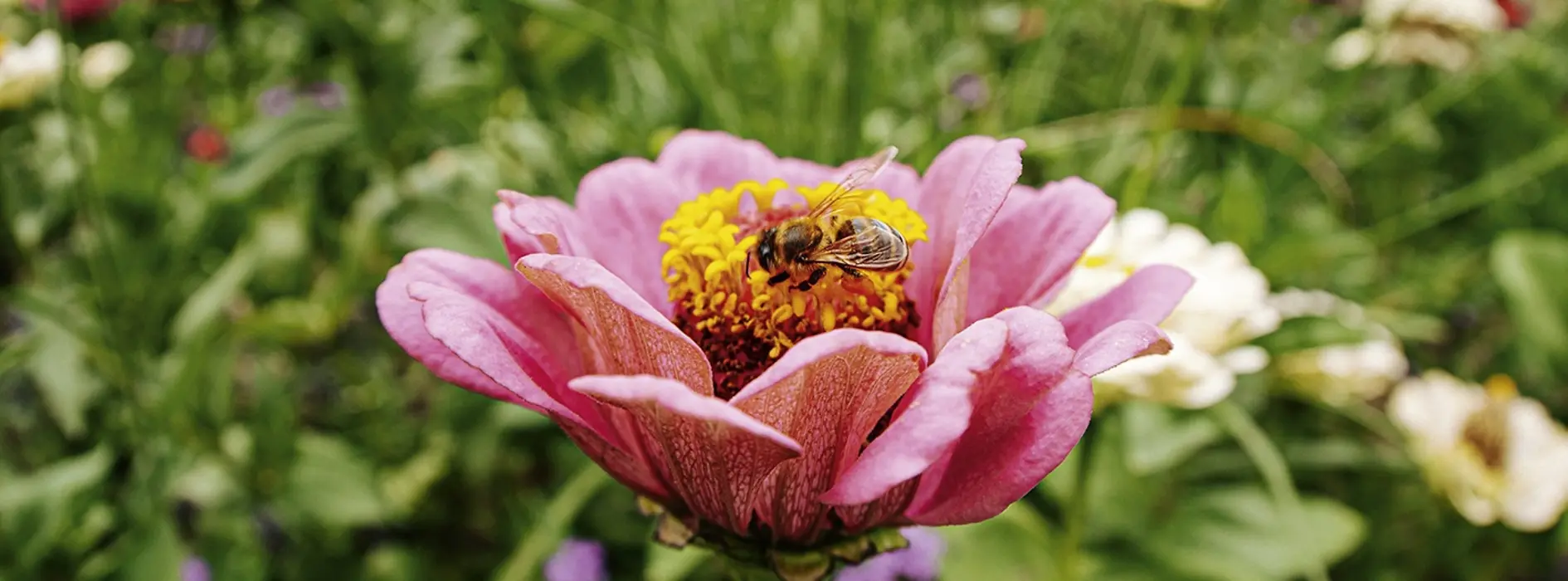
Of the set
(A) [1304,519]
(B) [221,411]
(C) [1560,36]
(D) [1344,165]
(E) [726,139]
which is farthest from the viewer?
(C) [1560,36]

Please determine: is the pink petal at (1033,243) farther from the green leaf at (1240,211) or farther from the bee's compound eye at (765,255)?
the green leaf at (1240,211)

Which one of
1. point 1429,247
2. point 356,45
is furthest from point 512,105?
point 1429,247

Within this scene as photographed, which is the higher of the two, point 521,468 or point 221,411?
point 221,411

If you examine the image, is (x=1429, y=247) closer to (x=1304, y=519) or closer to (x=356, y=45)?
(x=1304, y=519)

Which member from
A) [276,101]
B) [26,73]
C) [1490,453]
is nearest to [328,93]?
[276,101]

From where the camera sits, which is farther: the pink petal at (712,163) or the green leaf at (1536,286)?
the green leaf at (1536,286)

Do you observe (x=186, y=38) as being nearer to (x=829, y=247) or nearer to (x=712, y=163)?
(x=712, y=163)

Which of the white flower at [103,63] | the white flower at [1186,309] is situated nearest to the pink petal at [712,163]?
the white flower at [1186,309]
